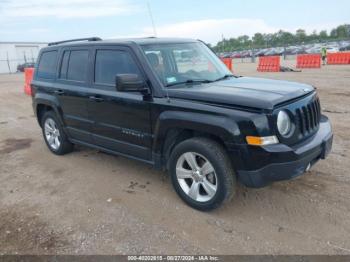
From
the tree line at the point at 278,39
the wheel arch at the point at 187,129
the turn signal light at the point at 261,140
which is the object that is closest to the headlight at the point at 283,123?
the turn signal light at the point at 261,140

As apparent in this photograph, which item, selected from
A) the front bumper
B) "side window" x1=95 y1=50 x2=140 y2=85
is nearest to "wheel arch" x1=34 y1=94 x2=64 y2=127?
"side window" x1=95 y1=50 x2=140 y2=85

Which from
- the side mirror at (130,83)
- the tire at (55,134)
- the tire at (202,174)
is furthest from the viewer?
the tire at (55,134)

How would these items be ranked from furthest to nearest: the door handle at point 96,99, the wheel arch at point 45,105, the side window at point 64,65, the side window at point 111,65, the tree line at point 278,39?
the tree line at point 278,39 < the wheel arch at point 45,105 < the side window at point 64,65 < the door handle at point 96,99 < the side window at point 111,65

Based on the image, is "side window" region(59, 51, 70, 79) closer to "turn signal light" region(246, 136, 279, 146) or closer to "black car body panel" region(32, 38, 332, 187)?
"black car body panel" region(32, 38, 332, 187)

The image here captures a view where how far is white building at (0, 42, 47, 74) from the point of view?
51281 mm

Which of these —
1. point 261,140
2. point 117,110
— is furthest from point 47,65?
point 261,140

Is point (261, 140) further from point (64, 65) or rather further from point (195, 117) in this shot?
point (64, 65)

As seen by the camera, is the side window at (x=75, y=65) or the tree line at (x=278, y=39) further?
the tree line at (x=278, y=39)

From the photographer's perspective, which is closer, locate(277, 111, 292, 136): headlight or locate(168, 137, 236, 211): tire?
locate(277, 111, 292, 136): headlight

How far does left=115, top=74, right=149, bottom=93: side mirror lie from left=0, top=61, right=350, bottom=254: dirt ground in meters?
1.39

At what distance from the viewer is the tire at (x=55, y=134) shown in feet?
18.6

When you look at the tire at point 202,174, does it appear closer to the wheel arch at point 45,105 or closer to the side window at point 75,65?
the side window at point 75,65

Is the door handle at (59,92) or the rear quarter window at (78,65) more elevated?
the rear quarter window at (78,65)

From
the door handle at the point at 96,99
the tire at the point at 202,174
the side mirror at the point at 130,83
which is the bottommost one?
the tire at the point at 202,174
